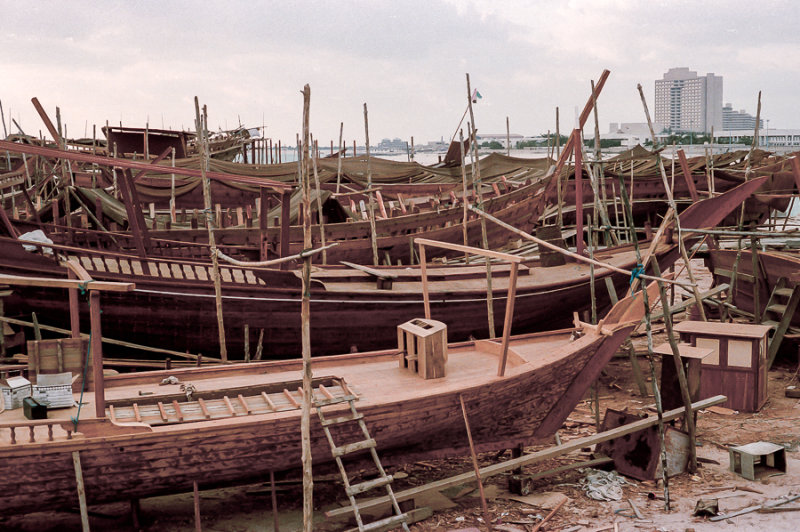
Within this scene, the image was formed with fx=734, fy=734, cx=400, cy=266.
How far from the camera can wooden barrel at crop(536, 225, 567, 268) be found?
12.1 meters

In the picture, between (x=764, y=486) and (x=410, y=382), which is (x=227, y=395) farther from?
(x=764, y=486)

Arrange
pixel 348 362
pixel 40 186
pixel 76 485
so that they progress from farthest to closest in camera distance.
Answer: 1. pixel 40 186
2. pixel 348 362
3. pixel 76 485

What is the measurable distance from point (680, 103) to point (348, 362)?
277 feet

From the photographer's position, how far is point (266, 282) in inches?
408

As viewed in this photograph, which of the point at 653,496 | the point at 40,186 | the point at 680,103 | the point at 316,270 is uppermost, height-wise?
the point at 680,103

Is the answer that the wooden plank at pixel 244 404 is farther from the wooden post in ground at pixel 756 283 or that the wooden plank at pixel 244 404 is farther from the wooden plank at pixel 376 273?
the wooden post in ground at pixel 756 283

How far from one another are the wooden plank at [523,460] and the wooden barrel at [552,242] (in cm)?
491

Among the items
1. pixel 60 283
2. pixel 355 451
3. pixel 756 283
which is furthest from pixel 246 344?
pixel 756 283

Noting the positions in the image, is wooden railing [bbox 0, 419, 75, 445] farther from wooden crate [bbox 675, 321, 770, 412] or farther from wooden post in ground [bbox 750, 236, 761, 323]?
wooden post in ground [bbox 750, 236, 761, 323]

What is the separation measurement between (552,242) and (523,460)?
577 cm

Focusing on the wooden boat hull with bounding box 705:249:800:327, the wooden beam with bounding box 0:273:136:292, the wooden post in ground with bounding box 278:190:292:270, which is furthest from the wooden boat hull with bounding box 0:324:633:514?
the wooden boat hull with bounding box 705:249:800:327

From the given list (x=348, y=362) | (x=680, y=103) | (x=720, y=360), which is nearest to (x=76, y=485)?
(x=348, y=362)

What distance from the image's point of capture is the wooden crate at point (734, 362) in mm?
8641

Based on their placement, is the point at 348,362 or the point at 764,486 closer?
the point at 764,486
